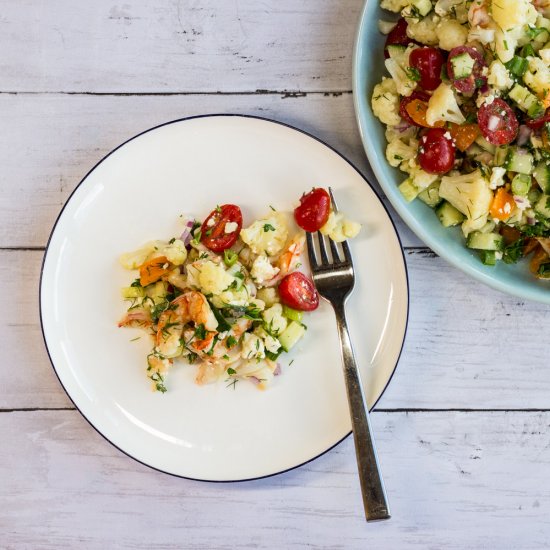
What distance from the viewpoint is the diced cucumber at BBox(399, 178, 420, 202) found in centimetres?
168

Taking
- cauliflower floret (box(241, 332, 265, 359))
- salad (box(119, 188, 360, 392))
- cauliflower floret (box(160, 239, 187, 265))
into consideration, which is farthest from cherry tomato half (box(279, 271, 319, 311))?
cauliflower floret (box(160, 239, 187, 265))

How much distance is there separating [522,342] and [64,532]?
1.52m

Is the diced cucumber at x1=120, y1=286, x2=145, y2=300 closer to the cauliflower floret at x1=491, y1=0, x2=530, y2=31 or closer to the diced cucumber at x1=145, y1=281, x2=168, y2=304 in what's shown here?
the diced cucumber at x1=145, y1=281, x2=168, y2=304

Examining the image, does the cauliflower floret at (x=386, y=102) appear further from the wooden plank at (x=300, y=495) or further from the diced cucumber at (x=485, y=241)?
the wooden plank at (x=300, y=495)

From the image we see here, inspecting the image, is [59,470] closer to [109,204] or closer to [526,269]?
[109,204]

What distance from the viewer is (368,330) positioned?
1.75 meters

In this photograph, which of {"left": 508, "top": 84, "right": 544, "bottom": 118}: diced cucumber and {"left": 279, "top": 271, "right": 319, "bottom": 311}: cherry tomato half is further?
{"left": 279, "top": 271, "right": 319, "bottom": 311}: cherry tomato half

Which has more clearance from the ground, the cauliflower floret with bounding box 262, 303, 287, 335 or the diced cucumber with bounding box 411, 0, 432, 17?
the diced cucumber with bounding box 411, 0, 432, 17

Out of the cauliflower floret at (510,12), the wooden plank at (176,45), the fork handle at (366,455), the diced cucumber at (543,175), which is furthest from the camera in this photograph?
the wooden plank at (176,45)

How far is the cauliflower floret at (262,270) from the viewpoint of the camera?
1.68m

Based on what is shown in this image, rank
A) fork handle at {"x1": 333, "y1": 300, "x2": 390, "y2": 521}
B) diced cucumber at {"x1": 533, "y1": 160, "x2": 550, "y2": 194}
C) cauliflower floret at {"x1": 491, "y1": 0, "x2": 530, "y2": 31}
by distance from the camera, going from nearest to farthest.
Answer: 1. cauliflower floret at {"x1": 491, "y1": 0, "x2": 530, "y2": 31}
2. diced cucumber at {"x1": 533, "y1": 160, "x2": 550, "y2": 194}
3. fork handle at {"x1": 333, "y1": 300, "x2": 390, "y2": 521}

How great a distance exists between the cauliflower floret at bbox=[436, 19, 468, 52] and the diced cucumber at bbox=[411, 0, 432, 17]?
0.06 metres

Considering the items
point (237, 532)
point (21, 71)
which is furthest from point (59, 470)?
point (21, 71)

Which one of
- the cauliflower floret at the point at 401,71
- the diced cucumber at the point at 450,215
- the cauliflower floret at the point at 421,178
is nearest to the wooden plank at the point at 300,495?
the diced cucumber at the point at 450,215
